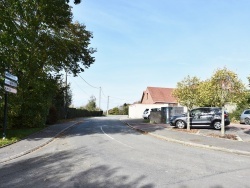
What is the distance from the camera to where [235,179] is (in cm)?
827

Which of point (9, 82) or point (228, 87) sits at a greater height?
point (228, 87)

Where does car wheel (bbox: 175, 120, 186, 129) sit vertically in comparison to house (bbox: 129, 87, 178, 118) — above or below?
below

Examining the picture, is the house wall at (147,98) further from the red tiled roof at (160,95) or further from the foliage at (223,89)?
the foliage at (223,89)

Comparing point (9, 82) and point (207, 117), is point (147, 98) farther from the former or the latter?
point (9, 82)

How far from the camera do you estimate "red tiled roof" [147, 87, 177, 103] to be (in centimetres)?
6986

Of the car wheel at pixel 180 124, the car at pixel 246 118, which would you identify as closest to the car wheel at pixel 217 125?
the car wheel at pixel 180 124

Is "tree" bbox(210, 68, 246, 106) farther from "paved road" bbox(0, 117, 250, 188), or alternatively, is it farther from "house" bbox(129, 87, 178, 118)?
"house" bbox(129, 87, 178, 118)

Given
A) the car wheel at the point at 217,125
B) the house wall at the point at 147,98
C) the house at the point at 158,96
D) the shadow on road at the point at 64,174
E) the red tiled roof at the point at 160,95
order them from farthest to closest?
the house wall at the point at 147,98 → the red tiled roof at the point at 160,95 → the house at the point at 158,96 → the car wheel at the point at 217,125 → the shadow on road at the point at 64,174

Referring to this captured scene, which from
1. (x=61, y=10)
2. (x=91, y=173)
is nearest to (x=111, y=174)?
(x=91, y=173)

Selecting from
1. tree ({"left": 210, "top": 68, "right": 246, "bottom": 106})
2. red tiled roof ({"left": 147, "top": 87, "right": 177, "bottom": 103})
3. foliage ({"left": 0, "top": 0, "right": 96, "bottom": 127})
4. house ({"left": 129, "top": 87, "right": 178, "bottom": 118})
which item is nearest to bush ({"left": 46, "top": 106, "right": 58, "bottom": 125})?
foliage ({"left": 0, "top": 0, "right": 96, "bottom": 127})

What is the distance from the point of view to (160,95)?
71500mm

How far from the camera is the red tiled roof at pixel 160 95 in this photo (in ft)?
229

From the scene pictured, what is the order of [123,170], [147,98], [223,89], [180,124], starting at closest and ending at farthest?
1. [123,170]
2. [223,89]
3. [180,124]
4. [147,98]

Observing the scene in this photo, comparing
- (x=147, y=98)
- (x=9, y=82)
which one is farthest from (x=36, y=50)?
(x=147, y=98)
